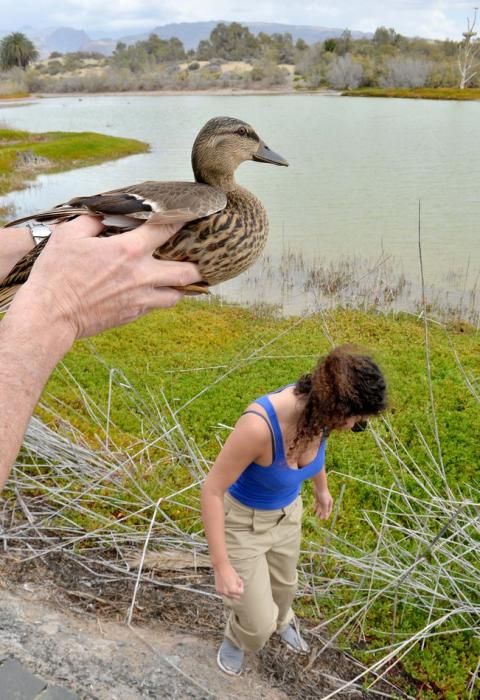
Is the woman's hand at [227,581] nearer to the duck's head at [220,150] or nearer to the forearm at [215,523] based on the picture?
the forearm at [215,523]

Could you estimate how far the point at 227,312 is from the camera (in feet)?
31.6

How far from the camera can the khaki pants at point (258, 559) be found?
2.84 m

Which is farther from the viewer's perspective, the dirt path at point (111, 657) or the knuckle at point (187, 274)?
the dirt path at point (111, 657)

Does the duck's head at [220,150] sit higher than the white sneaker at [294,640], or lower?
higher

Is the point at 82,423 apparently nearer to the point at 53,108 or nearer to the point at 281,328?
the point at 281,328

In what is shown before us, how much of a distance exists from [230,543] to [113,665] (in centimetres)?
82

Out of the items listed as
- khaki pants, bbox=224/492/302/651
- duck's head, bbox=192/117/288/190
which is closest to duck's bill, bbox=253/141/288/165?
duck's head, bbox=192/117/288/190

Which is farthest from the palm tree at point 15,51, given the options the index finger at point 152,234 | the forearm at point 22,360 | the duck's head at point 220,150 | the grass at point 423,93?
the forearm at point 22,360

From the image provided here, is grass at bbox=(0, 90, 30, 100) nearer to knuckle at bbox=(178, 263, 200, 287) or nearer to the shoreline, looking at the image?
the shoreline

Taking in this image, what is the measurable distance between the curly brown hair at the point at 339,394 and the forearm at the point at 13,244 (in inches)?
49.4

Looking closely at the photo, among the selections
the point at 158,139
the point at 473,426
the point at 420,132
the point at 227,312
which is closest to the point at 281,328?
the point at 227,312

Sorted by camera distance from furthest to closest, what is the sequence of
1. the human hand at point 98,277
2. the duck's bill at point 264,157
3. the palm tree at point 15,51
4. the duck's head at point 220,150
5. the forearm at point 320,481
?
the palm tree at point 15,51, the forearm at point 320,481, the duck's bill at point 264,157, the duck's head at point 220,150, the human hand at point 98,277

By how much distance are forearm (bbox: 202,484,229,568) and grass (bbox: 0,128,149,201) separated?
20033 millimetres

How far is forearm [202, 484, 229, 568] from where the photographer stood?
8.58ft
